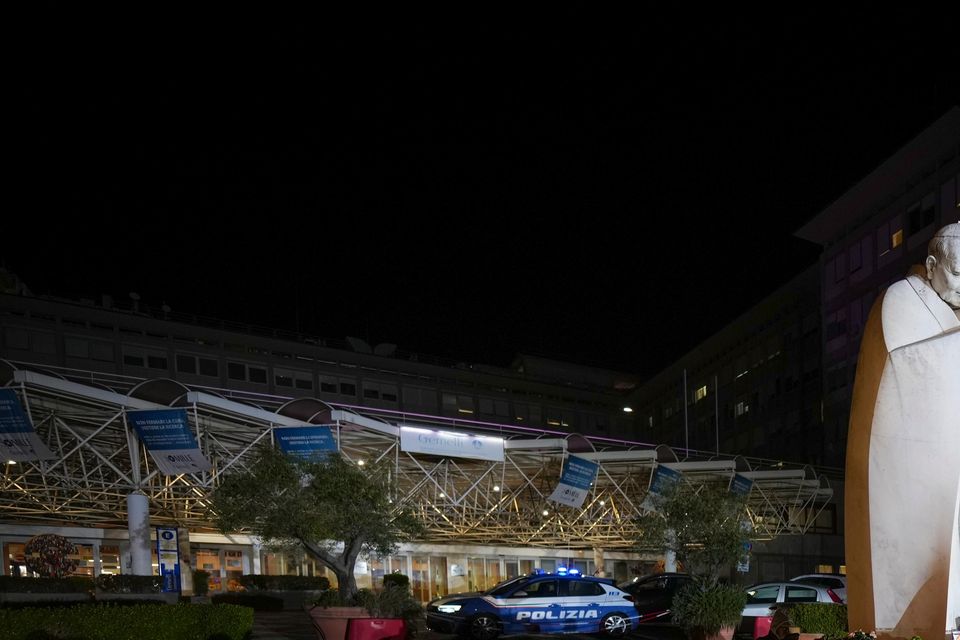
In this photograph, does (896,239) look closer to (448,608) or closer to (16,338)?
(448,608)

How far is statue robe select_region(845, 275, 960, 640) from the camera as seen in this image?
6.11 m

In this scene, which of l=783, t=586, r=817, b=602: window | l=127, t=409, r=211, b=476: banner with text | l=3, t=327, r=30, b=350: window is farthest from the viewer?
l=3, t=327, r=30, b=350: window

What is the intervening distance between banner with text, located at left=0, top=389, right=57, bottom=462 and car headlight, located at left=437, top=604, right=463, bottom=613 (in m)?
11.1

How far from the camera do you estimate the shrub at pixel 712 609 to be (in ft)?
50.7

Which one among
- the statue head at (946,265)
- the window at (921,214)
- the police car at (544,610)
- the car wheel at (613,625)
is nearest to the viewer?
the statue head at (946,265)

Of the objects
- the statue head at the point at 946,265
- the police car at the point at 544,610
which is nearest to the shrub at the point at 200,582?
the police car at the point at 544,610

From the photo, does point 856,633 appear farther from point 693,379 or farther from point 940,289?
point 693,379

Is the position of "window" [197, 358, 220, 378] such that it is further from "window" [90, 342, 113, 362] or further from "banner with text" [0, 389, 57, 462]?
"banner with text" [0, 389, 57, 462]

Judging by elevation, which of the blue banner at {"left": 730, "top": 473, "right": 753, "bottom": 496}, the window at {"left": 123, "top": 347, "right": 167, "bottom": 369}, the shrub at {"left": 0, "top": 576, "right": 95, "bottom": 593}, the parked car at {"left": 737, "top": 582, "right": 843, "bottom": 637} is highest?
the window at {"left": 123, "top": 347, "right": 167, "bottom": 369}

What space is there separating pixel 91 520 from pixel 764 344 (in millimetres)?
43755

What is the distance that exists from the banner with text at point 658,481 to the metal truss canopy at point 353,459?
2.82 ft

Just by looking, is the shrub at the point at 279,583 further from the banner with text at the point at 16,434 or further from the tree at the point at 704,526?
the tree at the point at 704,526

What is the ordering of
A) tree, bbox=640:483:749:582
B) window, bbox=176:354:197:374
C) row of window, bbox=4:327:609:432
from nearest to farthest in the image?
tree, bbox=640:483:749:582
row of window, bbox=4:327:609:432
window, bbox=176:354:197:374

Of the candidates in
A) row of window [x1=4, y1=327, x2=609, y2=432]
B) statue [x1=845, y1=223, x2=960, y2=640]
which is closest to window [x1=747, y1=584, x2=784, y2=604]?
statue [x1=845, y1=223, x2=960, y2=640]
